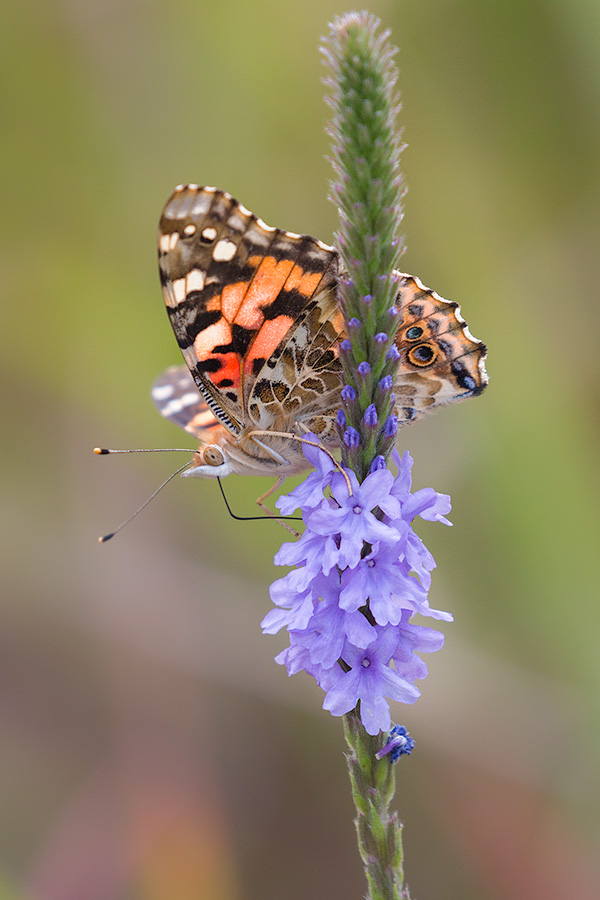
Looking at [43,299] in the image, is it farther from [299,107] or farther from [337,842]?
[337,842]

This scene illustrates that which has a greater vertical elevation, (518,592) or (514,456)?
(514,456)

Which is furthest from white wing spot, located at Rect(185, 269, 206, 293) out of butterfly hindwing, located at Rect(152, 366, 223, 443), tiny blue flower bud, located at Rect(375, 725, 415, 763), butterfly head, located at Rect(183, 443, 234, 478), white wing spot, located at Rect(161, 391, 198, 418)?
tiny blue flower bud, located at Rect(375, 725, 415, 763)

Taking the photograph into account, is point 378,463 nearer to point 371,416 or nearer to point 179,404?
point 371,416

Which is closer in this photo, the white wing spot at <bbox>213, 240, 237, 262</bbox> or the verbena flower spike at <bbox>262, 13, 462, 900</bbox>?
the verbena flower spike at <bbox>262, 13, 462, 900</bbox>

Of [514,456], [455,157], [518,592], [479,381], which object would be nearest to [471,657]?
[518,592]

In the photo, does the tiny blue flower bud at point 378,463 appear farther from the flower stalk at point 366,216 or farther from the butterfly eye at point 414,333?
the butterfly eye at point 414,333

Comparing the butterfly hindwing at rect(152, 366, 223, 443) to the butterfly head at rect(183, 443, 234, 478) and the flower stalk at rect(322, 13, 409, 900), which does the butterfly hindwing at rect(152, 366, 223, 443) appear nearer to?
the butterfly head at rect(183, 443, 234, 478)
